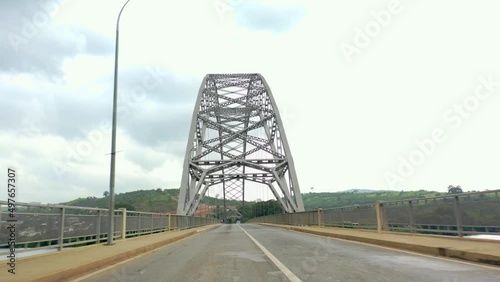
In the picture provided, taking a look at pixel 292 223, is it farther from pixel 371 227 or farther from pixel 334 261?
pixel 334 261

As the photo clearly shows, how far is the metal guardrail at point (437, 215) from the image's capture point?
33.9ft

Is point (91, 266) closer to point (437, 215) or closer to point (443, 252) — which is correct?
point (443, 252)

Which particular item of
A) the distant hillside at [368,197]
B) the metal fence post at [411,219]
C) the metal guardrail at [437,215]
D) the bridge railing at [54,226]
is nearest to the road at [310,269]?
the bridge railing at [54,226]

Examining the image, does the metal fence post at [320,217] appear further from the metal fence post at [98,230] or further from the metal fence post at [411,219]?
the metal fence post at [98,230]

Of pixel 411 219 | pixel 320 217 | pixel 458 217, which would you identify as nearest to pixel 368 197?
pixel 320 217

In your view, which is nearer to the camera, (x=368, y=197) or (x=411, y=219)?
(x=411, y=219)

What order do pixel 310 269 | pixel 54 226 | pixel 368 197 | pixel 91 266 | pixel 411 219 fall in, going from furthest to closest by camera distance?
pixel 368 197, pixel 411 219, pixel 54 226, pixel 91 266, pixel 310 269

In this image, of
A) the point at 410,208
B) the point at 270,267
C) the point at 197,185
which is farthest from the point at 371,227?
the point at 197,185

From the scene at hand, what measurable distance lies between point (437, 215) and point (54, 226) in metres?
11.3

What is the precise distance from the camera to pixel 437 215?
500 inches

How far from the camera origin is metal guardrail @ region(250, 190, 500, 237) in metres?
10.3

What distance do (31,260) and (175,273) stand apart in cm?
365

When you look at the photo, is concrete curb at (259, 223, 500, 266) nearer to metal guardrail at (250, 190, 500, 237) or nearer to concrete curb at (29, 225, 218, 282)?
metal guardrail at (250, 190, 500, 237)

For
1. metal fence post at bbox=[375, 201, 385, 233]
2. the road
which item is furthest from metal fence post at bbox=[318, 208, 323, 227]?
the road
